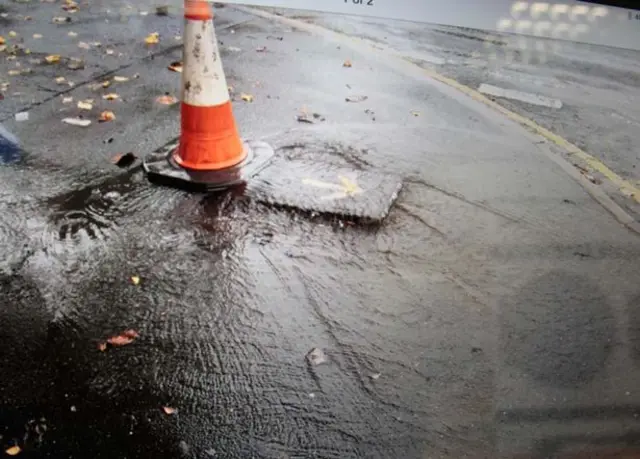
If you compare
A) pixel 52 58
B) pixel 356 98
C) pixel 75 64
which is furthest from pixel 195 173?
pixel 52 58

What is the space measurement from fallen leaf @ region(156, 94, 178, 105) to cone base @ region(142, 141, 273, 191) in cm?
125

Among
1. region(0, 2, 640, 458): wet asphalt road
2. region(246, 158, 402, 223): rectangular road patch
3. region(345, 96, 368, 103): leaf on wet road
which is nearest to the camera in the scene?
region(0, 2, 640, 458): wet asphalt road

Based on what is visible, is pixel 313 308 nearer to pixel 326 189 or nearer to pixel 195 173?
pixel 326 189

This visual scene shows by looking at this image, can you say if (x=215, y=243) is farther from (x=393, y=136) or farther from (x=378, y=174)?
(x=393, y=136)

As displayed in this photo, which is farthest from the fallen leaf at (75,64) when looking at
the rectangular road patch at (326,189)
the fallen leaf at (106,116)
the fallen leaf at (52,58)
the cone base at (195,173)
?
the rectangular road patch at (326,189)

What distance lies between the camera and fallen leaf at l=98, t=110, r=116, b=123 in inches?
208

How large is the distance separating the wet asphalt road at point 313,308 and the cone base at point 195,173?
5.2 inches

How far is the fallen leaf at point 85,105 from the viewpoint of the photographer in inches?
216

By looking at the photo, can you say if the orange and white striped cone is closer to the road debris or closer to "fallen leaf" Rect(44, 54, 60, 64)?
the road debris

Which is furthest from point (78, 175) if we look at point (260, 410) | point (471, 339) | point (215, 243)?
point (471, 339)

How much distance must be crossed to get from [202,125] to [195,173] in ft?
1.20

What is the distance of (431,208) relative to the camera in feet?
13.9

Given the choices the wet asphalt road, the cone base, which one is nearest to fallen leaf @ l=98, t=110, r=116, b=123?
the wet asphalt road

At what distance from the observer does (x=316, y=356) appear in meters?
2.96
